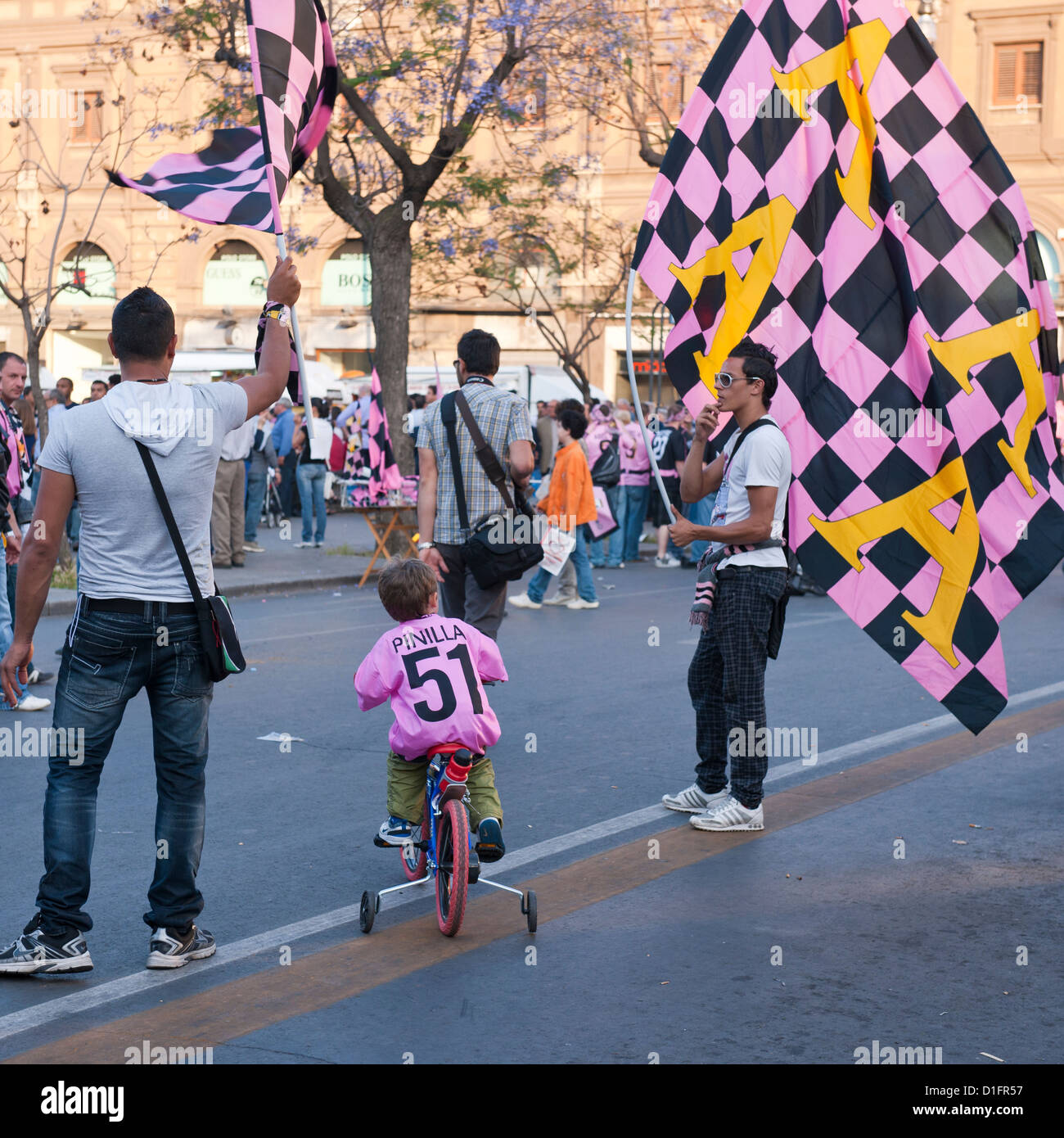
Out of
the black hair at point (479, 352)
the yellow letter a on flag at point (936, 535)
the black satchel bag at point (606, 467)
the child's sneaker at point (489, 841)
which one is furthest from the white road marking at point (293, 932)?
the black satchel bag at point (606, 467)

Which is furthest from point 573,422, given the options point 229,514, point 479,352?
point 479,352

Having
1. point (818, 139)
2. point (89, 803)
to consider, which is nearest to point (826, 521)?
point (818, 139)

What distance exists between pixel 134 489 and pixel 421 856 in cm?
169

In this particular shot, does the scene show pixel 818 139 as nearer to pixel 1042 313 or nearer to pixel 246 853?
pixel 1042 313

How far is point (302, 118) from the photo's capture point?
6094mm

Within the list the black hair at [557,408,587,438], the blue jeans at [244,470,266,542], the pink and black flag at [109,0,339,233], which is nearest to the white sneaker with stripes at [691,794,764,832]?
the pink and black flag at [109,0,339,233]

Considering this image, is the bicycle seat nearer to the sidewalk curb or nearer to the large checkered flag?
the large checkered flag

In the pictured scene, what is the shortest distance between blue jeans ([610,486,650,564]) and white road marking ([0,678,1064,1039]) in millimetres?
11986

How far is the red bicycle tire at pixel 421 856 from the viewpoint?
5.07 meters

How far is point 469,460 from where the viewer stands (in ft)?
24.6

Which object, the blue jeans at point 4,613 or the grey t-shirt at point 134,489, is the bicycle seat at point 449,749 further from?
the blue jeans at point 4,613

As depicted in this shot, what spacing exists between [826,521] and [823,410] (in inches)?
17.4

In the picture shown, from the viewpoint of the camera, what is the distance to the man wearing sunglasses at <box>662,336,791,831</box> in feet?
19.4

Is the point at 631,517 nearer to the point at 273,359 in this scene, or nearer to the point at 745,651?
the point at 745,651
